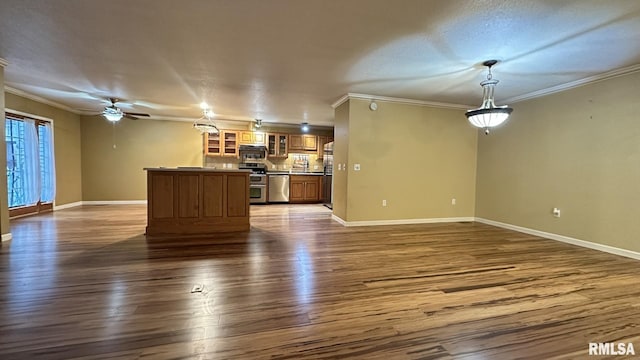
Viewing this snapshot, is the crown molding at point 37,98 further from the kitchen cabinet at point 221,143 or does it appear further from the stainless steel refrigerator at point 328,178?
the stainless steel refrigerator at point 328,178

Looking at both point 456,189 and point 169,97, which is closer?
point 169,97

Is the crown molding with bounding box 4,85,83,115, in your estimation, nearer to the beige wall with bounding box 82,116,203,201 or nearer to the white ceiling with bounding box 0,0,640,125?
the white ceiling with bounding box 0,0,640,125

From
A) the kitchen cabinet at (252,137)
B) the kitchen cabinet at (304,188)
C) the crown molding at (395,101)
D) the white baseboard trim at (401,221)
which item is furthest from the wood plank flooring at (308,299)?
the kitchen cabinet at (252,137)

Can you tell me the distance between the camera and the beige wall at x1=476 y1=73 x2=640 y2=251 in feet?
11.7

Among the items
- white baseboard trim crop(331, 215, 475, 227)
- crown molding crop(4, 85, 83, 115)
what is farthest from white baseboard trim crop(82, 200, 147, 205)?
white baseboard trim crop(331, 215, 475, 227)

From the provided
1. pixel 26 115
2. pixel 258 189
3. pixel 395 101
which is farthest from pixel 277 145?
pixel 26 115

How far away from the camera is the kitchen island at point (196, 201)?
4.39 m

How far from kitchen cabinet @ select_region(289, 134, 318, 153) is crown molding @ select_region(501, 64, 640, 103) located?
16.2 ft

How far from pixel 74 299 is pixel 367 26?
334 centimetres

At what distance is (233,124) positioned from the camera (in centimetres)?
816

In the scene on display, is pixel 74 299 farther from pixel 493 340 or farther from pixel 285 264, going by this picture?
pixel 493 340

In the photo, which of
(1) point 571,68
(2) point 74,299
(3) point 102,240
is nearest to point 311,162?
(3) point 102,240

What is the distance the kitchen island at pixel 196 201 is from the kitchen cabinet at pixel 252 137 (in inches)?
139

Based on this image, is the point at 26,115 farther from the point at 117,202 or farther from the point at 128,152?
the point at 117,202
